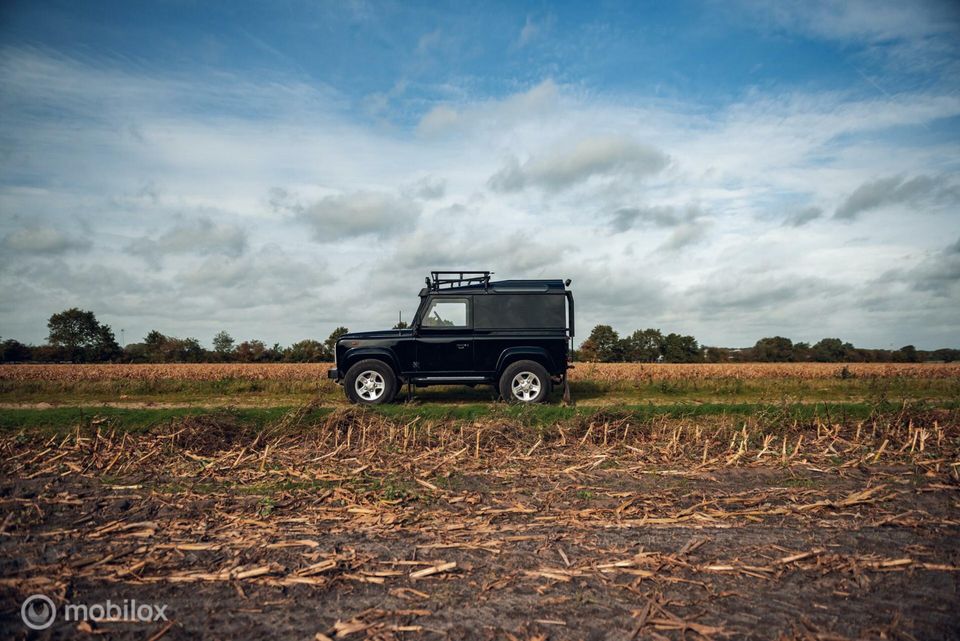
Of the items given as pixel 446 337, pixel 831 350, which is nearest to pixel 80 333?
pixel 446 337

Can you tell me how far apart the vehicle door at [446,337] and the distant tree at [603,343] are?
34.5m

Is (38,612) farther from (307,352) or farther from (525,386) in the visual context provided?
(307,352)

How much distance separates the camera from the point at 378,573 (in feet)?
14.8

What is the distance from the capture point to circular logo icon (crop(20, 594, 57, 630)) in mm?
3848

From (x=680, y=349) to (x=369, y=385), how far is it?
41.4m

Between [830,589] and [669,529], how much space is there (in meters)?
1.55

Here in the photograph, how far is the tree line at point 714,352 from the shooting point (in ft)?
156

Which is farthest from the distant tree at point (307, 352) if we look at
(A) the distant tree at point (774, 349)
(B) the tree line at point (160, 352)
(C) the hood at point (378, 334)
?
(A) the distant tree at point (774, 349)

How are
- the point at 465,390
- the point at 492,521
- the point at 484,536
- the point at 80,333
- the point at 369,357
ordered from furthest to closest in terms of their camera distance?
the point at 80,333 < the point at 465,390 < the point at 369,357 < the point at 492,521 < the point at 484,536

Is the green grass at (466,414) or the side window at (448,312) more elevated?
the side window at (448,312)

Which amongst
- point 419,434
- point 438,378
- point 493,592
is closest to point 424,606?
point 493,592

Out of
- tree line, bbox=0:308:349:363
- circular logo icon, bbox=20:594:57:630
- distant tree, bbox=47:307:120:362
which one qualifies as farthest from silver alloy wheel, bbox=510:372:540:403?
distant tree, bbox=47:307:120:362

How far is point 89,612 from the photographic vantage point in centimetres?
403

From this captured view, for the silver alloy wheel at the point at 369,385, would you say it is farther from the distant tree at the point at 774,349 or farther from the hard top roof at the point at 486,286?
the distant tree at the point at 774,349
